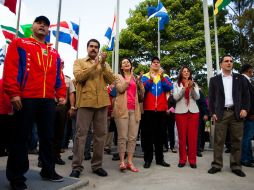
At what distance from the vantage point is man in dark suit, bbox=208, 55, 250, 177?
5.15 meters

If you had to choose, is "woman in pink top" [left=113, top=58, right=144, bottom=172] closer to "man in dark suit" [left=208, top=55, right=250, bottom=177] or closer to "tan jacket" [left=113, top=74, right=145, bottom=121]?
"tan jacket" [left=113, top=74, right=145, bottom=121]

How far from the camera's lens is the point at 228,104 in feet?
17.2

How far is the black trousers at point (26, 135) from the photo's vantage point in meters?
3.55

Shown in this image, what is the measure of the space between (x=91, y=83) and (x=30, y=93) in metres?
1.19

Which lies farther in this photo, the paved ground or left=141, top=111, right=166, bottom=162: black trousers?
left=141, top=111, right=166, bottom=162: black trousers

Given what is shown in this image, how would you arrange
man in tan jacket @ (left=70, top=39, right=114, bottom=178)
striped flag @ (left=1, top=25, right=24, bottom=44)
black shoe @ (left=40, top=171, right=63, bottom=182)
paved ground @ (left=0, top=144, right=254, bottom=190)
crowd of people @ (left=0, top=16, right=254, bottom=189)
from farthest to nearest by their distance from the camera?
striped flag @ (left=1, top=25, right=24, bottom=44) < man in tan jacket @ (left=70, top=39, right=114, bottom=178) < paved ground @ (left=0, top=144, right=254, bottom=190) < black shoe @ (left=40, top=171, right=63, bottom=182) < crowd of people @ (left=0, top=16, right=254, bottom=189)

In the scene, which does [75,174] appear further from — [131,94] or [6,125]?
[131,94]

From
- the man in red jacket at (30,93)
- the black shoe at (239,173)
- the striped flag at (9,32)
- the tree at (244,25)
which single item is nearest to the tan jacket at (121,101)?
the man in red jacket at (30,93)

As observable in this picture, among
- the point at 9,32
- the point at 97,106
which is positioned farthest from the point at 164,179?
the point at 9,32

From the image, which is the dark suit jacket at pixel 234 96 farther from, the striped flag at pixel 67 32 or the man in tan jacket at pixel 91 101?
the striped flag at pixel 67 32

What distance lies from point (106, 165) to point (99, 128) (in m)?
1.25

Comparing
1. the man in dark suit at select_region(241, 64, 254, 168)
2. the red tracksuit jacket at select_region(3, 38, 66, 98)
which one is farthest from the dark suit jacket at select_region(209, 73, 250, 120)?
the red tracksuit jacket at select_region(3, 38, 66, 98)

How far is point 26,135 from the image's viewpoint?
3.64 metres

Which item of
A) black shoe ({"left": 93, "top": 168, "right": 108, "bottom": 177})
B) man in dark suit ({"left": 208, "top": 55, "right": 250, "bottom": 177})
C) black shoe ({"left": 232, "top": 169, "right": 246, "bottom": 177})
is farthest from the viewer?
man in dark suit ({"left": 208, "top": 55, "right": 250, "bottom": 177})
